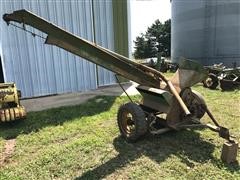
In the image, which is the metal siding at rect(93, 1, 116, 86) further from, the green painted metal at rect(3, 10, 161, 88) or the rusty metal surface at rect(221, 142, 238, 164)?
the rusty metal surface at rect(221, 142, 238, 164)

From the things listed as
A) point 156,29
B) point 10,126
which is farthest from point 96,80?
point 156,29

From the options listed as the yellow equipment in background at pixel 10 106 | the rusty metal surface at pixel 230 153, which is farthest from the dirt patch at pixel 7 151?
the rusty metal surface at pixel 230 153

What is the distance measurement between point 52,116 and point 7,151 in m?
1.97

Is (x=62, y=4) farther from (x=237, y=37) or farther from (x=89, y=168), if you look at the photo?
(x=237, y=37)

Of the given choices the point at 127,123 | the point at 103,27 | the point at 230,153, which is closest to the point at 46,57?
the point at 103,27

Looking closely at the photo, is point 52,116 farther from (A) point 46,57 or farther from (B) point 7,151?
(A) point 46,57

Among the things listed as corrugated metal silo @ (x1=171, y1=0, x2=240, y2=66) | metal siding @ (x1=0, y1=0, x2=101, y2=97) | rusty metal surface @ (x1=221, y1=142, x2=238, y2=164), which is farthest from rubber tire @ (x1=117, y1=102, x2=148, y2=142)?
corrugated metal silo @ (x1=171, y1=0, x2=240, y2=66)

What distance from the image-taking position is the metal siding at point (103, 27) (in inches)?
386

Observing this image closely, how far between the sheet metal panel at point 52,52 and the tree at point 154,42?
31821mm

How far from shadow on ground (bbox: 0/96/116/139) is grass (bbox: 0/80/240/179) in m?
0.02

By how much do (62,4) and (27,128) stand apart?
16.1ft

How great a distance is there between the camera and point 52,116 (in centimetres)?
655

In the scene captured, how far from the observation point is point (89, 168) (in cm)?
389

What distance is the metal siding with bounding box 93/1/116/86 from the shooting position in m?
9.81
